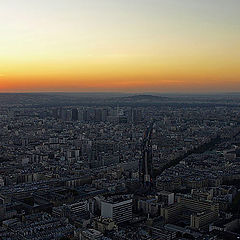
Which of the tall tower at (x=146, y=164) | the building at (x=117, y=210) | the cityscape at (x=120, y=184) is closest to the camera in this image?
the cityscape at (x=120, y=184)

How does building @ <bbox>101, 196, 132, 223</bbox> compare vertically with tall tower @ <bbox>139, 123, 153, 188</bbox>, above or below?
above

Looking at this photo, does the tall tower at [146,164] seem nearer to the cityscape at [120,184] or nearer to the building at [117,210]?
the cityscape at [120,184]

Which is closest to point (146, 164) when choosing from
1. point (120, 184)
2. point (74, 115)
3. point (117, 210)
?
point (120, 184)

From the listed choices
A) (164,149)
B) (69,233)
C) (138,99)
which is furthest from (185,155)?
(138,99)

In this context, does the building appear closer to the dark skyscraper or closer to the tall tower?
the tall tower

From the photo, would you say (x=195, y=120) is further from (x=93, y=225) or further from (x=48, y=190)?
(x=93, y=225)

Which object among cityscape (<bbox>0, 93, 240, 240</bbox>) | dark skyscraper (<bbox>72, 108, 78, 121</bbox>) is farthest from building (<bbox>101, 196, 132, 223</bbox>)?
dark skyscraper (<bbox>72, 108, 78, 121</bbox>)

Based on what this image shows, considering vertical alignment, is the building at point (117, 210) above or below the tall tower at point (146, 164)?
above

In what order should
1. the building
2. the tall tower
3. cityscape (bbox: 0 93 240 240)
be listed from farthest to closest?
the tall tower, the building, cityscape (bbox: 0 93 240 240)

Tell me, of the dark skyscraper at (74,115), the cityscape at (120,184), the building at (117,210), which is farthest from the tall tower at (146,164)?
the dark skyscraper at (74,115)

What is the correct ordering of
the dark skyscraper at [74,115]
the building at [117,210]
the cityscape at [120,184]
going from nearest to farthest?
the cityscape at [120,184] < the building at [117,210] < the dark skyscraper at [74,115]

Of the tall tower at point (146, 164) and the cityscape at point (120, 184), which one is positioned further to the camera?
the tall tower at point (146, 164)
